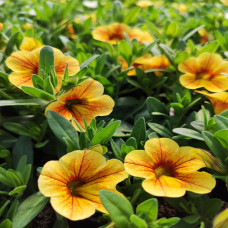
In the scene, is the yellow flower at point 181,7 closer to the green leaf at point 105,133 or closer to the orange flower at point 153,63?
the orange flower at point 153,63

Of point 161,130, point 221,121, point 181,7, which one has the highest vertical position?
point 221,121

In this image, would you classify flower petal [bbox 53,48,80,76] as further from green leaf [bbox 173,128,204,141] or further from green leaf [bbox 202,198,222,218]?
green leaf [bbox 202,198,222,218]

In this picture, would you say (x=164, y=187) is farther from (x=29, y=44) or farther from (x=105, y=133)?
(x=29, y=44)

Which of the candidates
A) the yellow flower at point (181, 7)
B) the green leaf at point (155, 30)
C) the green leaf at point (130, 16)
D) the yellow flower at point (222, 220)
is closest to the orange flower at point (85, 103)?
the yellow flower at point (222, 220)

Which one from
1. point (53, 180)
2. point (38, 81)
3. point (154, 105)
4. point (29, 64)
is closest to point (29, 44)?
point (29, 64)

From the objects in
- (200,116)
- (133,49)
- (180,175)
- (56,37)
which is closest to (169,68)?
(133,49)

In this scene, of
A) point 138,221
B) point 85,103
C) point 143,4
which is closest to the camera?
point 138,221

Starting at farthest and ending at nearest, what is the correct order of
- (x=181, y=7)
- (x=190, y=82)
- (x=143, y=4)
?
(x=181, y=7) < (x=143, y=4) < (x=190, y=82)
